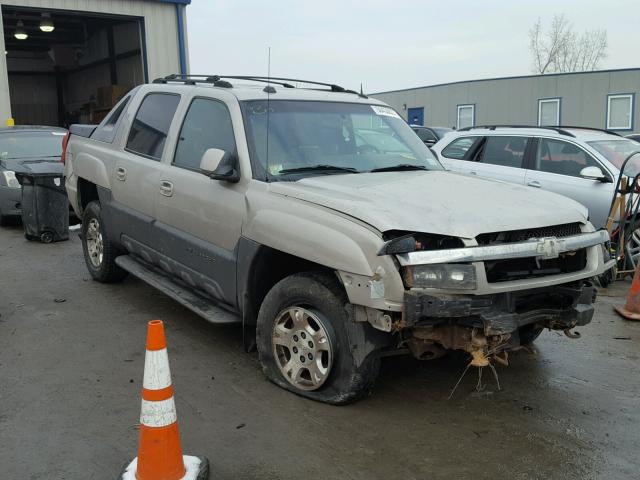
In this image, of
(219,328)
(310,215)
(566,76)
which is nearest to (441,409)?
(310,215)

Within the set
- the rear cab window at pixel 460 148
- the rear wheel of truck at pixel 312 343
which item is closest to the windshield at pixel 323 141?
the rear wheel of truck at pixel 312 343

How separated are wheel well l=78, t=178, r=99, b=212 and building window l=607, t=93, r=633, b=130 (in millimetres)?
25174

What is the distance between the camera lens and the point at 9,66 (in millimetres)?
27578

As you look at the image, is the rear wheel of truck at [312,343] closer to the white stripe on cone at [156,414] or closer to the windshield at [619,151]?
the white stripe on cone at [156,414]

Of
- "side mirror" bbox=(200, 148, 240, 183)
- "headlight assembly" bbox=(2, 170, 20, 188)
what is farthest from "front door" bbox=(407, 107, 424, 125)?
"side mirror" bbox=(200, 148, 240, 183)

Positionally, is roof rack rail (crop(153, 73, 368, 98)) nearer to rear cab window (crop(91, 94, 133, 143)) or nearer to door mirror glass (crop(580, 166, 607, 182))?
rear cab window (crop(91, 94, 133, 143))

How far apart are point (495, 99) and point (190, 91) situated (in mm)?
26885

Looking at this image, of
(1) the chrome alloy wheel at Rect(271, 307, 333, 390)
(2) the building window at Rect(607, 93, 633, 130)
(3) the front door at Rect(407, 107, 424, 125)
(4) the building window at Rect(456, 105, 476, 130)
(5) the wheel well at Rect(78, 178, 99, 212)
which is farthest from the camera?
(3) the front door at Rect(407, 107, 424, 125)

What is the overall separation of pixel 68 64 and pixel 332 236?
26951 mm

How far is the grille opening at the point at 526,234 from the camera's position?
11.5 ft

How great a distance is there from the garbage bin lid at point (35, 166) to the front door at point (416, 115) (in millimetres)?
25128

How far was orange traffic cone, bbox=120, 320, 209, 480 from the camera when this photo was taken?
114 inches

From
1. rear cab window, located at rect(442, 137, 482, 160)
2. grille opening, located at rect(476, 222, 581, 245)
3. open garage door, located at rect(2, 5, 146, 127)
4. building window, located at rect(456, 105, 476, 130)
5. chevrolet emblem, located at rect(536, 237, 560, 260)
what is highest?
open garage door, located at rect(2, 5, 146, 127)

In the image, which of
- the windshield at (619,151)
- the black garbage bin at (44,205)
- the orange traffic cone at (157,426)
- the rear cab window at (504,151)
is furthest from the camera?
the black garbage bin at (44,205)
